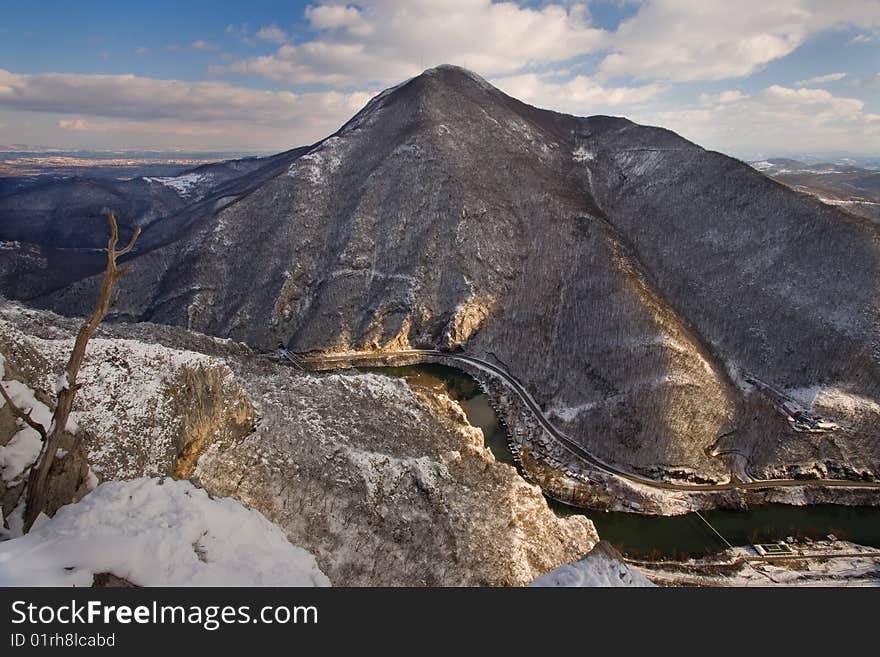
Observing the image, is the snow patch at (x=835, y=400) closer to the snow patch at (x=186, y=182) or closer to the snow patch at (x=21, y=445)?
the snow patch at (x=21, y=445)

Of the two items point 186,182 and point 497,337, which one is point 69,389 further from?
point 186,182

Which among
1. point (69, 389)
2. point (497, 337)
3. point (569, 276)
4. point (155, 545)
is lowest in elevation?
point (497, 337)

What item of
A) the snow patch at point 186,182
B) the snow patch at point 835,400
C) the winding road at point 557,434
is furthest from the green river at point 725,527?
the snow patch at point 186,182

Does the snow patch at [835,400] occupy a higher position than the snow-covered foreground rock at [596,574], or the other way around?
the snow-covered foreground rock at [596,574]

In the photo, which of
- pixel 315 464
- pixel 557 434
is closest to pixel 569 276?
pixel 557 434

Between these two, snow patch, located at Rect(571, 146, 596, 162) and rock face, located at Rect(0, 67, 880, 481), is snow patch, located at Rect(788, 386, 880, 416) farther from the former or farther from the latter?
snow patch, located at Rect(571, 146, 596, 162)
